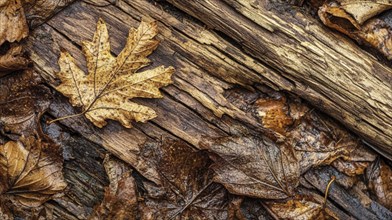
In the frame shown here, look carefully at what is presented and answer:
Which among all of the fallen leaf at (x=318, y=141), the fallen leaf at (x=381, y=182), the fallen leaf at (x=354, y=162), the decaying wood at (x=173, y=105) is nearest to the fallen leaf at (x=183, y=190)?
the decaying wood at (x=173, y=105)

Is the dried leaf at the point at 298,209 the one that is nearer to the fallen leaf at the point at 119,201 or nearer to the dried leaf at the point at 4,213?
the fallen leaf at the point at 119,201

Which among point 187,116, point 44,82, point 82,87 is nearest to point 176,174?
point 187,116

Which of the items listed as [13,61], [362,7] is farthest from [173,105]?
[362,7]

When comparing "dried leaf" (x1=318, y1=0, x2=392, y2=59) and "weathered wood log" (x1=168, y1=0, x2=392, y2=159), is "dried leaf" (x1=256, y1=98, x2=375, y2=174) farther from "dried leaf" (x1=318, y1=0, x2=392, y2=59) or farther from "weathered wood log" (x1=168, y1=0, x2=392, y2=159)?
"dried leaf" (x1=318, y1=0, x2=392, y2=59)

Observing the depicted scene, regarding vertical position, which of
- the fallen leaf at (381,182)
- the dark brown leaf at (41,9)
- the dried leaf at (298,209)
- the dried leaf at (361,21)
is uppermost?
the dried leaf at (361,21)

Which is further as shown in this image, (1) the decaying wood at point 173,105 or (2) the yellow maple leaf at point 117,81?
(1) the decaying wood at point 173,105

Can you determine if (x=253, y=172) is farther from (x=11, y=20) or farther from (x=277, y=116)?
(x=11, y=20)

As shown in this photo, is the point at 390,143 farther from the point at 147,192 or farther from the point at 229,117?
the point at 147,192
